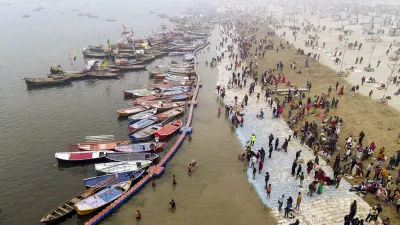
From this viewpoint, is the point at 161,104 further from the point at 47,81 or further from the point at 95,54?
the point at 95,54

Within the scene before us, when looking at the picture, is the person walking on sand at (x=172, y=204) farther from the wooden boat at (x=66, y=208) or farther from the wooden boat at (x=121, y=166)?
the wooden boat at (x=66, y=208)

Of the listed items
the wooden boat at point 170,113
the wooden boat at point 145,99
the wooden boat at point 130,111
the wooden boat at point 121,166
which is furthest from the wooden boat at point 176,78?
the wooden boat at point 121,166

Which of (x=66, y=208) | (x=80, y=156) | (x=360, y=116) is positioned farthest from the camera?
(x=360, y=116)

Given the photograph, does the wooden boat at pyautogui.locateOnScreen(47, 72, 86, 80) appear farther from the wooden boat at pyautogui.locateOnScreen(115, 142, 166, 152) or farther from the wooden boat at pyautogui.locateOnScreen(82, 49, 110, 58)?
the wooden boat at pyautogui.locateOnScreen(115, 142, 166, 152)

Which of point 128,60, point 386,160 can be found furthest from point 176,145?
point 128,60

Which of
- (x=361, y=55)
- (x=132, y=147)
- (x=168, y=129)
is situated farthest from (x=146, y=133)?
(x=361, y=55)

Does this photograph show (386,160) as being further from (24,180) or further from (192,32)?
(192,32)
